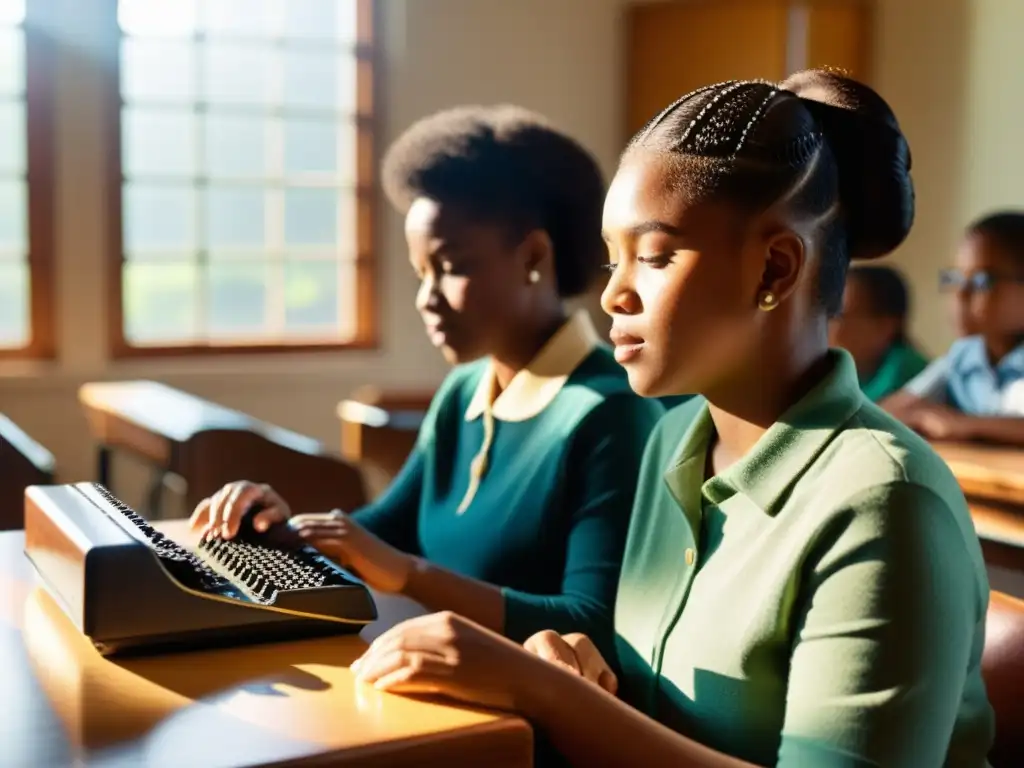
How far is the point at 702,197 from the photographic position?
3.41ft

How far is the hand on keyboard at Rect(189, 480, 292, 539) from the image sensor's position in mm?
1465

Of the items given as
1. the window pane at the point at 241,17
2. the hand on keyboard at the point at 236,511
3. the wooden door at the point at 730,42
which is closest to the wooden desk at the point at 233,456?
the hand on keyboard at the point at 236,511

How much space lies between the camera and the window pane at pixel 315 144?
16.0 ft

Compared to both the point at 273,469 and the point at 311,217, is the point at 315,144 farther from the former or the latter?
the point at 273,469

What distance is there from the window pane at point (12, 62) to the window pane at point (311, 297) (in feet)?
3.83

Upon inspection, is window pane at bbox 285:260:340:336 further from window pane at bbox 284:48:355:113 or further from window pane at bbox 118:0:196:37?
window pane at bbox 118:0:196:37

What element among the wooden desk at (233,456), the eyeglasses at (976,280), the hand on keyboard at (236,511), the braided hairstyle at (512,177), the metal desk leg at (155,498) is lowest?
the metal desk leg at (155,498)

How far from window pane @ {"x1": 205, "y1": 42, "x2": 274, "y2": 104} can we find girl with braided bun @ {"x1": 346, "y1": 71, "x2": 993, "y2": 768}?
388 cm

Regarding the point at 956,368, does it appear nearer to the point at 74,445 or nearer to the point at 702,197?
the point at 702,197

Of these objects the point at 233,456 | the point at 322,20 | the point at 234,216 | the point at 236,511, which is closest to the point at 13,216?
the point at 234,216

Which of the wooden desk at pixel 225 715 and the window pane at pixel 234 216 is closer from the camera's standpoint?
the wooden desk at pixel 225 715

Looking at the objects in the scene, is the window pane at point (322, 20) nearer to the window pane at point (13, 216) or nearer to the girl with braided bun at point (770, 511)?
the window pane at point (13, 216)

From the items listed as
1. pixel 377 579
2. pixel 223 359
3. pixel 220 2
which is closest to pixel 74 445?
pixel 223 359

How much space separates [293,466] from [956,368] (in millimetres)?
1599
